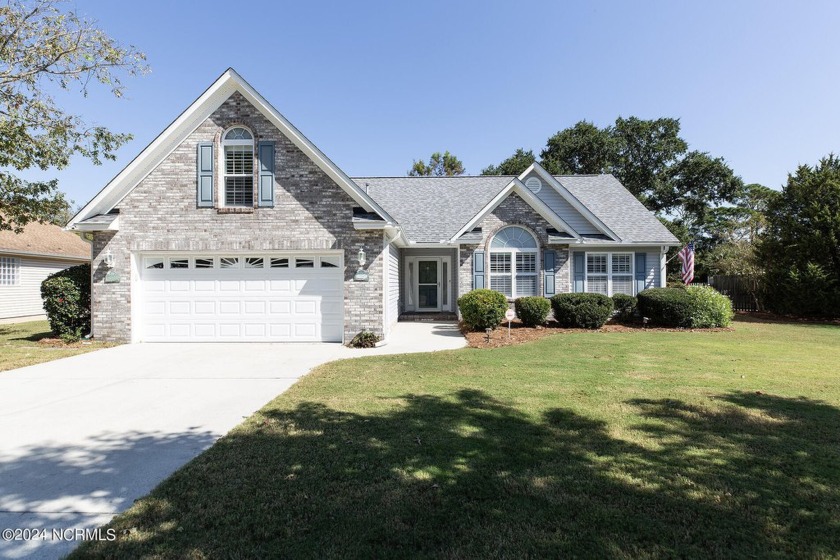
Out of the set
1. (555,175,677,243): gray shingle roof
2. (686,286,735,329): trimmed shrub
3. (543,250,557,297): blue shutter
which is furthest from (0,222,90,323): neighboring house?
(686,286,735,329): trimmed shrub

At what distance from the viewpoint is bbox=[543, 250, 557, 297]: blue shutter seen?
51.0 ft

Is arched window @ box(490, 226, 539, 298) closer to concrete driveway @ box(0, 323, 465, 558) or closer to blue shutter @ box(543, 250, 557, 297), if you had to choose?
blue shutter @ box(543, 250, 557, 297)

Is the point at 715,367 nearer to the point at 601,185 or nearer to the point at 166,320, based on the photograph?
the point at 166,320

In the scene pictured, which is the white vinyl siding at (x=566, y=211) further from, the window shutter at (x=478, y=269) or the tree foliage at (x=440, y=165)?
the tree foliage at (x=440, y=165)

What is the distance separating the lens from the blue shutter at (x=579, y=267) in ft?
52.7

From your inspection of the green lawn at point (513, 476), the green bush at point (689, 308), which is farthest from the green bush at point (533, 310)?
the green lawn at point (513, 476)

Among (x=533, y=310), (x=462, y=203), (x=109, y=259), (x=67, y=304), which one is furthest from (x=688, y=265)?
(x=67, y=304)

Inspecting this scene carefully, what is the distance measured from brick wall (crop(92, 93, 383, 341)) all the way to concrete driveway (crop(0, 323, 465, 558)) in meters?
1.64

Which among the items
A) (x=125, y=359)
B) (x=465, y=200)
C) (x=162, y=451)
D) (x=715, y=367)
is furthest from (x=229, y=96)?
(x=715, y=367)

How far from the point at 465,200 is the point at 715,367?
42.9 ft

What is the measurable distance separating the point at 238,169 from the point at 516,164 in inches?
1326

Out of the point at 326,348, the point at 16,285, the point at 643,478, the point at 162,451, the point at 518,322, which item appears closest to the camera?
the point at 643,478

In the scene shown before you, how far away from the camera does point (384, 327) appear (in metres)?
11.2

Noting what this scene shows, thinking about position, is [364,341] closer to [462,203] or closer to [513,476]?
[513,476]
